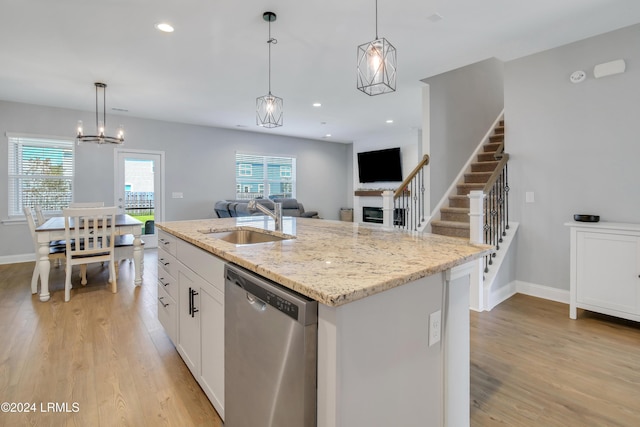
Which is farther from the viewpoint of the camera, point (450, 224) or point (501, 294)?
point (450, 224)

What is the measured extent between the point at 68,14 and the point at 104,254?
8.28ft

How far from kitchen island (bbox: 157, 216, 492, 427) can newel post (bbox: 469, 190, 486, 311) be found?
1634mm

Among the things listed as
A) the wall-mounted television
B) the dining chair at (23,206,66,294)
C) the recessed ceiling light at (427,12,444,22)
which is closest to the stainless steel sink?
the recessed ceiling light at (427,12,444,22)

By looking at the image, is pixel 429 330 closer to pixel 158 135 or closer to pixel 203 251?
pixel 203 251

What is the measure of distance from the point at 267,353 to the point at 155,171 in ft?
21.3

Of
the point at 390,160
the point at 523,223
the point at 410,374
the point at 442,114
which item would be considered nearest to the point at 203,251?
the point at 410,374

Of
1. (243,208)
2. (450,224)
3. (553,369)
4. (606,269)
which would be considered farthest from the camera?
(243,208)

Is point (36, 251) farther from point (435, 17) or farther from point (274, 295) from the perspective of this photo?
point (435, 17)

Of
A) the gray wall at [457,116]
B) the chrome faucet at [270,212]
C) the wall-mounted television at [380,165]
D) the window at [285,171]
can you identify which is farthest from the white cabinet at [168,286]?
the wall-mounted television at [380,165]

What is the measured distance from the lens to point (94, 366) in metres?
2.15

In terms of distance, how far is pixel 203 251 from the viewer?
175cm

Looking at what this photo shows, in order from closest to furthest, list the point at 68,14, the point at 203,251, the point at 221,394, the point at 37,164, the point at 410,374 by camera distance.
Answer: the point at 410,374, the point at 221,394, the point at 203,251, the point at 68,14, the point at 37,164

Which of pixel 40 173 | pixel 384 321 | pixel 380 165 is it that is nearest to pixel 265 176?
pixel 380 165

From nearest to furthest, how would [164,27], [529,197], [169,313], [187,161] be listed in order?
[169,313] → [164,27] → [529,197] → [187,161]
